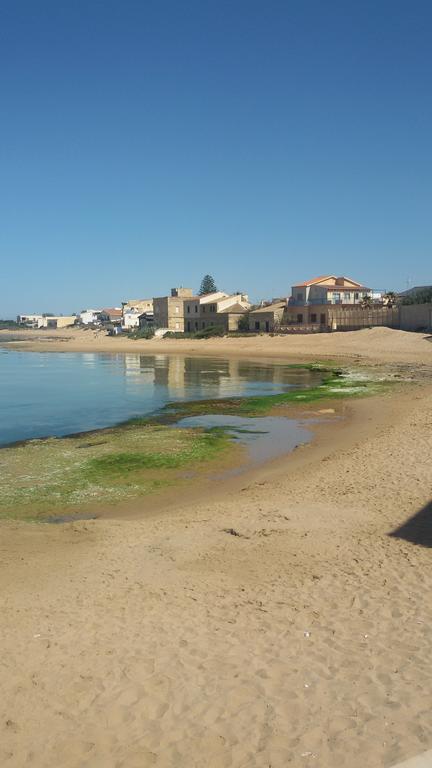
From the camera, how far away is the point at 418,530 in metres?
8.81

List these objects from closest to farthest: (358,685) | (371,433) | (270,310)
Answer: (358,685) → (371,433) → (270,310)

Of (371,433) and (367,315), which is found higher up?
(367,315)

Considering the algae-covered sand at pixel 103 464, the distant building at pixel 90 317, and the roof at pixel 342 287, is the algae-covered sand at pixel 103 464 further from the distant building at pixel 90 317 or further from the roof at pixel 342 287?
the distant building at pixel 90 317

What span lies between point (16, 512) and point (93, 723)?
7.45m

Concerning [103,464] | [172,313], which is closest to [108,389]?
[103,464]

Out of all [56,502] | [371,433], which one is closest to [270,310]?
[371,433]

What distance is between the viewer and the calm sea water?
79.3 feet

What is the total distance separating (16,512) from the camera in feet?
38.0

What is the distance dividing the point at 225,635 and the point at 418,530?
408 cm

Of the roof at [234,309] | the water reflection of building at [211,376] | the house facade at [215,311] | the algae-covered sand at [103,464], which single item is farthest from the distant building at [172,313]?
the algae-covered sand at [103,464]

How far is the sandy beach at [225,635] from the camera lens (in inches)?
175

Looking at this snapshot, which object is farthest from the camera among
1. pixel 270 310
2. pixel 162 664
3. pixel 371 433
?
pixel 270 310

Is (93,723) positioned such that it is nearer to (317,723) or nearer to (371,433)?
(317,723)

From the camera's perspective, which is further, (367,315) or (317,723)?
(367,315)
